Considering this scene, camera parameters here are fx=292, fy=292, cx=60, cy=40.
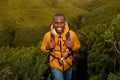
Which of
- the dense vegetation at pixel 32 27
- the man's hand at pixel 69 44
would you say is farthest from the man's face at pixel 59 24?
the dense vegetation at pixel 32 27

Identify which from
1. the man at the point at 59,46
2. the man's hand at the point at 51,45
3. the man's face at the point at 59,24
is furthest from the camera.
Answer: the man's face at the point at 59,24

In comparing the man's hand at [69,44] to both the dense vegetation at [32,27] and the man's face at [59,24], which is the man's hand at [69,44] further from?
the dense vegetation at [32,27]

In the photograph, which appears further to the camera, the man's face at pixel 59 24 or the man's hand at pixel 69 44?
the man's face at pixel 59 24

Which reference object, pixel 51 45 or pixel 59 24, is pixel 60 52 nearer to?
pixel 51 45

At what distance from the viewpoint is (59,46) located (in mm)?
7277

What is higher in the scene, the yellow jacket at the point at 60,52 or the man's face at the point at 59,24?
the man's face at the point at 59,24

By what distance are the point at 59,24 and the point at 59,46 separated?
580mm

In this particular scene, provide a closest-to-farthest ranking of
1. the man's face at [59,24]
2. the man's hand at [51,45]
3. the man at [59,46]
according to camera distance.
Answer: the man's hand at [51,45] → the man at [59,46] → the man's face at [59,24]

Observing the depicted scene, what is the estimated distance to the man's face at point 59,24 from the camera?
7.38 m

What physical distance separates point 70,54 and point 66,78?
0.82m

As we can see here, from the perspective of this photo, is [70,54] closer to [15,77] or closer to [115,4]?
[15,77]

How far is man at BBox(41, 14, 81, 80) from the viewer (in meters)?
7.27

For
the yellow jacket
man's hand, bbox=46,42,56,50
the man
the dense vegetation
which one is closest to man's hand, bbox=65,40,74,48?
the man

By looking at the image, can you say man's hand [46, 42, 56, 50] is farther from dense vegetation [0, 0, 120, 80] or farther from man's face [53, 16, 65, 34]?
dense vegetation [0, 0, 120, 80]
